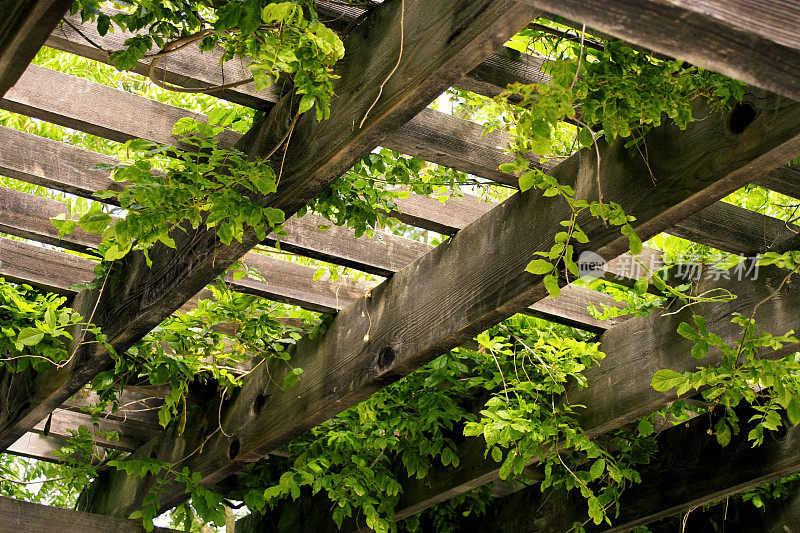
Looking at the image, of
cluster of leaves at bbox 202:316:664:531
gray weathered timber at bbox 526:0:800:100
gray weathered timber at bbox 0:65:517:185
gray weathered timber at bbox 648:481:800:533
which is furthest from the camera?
gray weathered timber at bbox 648:481:800:533

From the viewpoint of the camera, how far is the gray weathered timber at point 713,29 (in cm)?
103

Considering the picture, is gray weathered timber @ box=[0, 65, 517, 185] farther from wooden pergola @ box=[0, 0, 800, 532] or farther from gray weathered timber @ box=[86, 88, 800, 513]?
gray weathered timber @ box=[86, 88, 800, 513]

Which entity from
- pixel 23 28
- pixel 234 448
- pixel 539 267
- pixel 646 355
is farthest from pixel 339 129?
pixel 234 448

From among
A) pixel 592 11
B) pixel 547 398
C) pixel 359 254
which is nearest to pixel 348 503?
pixel 547 398

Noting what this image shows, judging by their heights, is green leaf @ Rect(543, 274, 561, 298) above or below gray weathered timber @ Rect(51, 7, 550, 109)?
below

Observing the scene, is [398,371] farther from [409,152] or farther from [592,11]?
[592,11]

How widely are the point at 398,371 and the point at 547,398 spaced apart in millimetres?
759

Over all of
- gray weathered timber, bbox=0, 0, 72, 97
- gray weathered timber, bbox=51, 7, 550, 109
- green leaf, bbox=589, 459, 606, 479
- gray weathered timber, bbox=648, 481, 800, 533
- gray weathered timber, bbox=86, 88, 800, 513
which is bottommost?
gray weathered timber, bbox=648, 481, 800, 533

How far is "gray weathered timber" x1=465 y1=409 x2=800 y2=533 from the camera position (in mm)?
3264

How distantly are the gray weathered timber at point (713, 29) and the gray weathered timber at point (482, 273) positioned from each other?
2.25 feet

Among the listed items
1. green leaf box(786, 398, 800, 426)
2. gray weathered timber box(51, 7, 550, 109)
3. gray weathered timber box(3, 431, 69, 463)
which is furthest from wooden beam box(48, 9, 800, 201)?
gray weathered timber box(3, 431, 69, 463)

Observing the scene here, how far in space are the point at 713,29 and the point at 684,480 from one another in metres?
2.86

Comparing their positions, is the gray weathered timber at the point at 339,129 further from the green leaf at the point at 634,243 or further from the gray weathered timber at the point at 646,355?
the gray weathered timber at the point at 646,355

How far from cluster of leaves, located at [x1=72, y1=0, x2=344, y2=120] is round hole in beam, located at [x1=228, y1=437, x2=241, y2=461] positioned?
1923 millimetres
